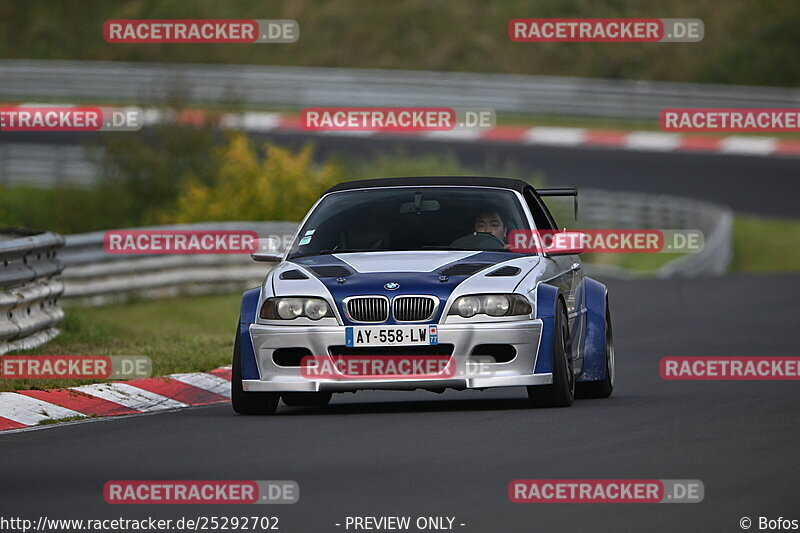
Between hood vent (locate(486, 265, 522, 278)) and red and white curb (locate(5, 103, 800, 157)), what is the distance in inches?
1090

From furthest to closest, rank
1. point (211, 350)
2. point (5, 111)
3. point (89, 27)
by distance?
point (89, 27) < point (5, 111) < point (211, 350)

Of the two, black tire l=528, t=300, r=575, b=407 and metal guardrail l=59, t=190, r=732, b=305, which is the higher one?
metal guardrail l=59, t=190, r=732, b=305

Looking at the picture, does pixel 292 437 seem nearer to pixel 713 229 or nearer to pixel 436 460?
pixel 436 460

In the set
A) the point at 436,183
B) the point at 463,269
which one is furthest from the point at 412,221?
the point at 463,269

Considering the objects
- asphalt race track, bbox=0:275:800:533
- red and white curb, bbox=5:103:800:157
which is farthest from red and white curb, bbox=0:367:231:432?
red and white curb, bbox=5:103:800:157

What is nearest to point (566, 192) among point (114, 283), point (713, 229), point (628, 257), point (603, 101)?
point (114, 283)

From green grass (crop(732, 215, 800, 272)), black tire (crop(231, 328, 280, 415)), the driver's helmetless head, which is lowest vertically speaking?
black tire (crop(231, 328, 280, 415))

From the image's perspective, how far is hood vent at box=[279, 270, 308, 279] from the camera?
1058 cm

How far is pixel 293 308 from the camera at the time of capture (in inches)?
408

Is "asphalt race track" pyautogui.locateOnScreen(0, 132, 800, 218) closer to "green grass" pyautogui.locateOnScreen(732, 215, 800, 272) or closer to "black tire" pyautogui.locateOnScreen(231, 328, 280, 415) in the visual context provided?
"green grass" pyautogui.locateOnScreen(732, 215, 800, 272)

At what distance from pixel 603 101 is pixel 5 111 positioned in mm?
14182

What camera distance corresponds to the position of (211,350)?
48.2ft

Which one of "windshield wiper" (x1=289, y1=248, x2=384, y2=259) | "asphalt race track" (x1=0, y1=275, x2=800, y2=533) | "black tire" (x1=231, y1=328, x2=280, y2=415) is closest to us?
"asphalt race track" (x1=0, y1=275, x2=800, y2=533)

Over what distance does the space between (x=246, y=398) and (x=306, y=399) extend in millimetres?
→ 842
